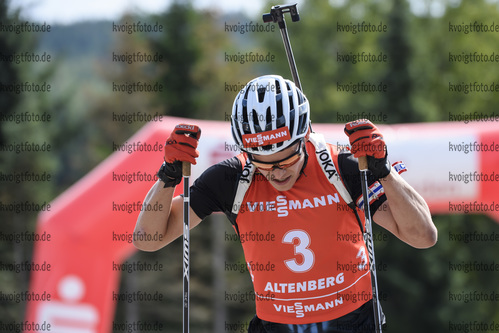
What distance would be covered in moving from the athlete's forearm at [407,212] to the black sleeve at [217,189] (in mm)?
878

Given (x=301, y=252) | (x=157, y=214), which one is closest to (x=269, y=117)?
(x=301, y=252)

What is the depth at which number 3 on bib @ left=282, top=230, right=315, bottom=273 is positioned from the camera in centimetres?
362

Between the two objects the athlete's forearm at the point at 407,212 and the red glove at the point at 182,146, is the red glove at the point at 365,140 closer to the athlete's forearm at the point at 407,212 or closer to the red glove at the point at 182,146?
the athlete's forearm at the point at 407,212

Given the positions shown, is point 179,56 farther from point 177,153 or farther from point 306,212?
point 306,212

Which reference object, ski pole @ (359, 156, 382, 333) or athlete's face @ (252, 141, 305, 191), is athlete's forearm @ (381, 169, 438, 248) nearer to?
ski pole @ (359, 156, 382, 333)

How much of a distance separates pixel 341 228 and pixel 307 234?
19cm

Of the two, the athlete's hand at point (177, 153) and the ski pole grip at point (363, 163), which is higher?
the athlete's hand at point (177, 153)

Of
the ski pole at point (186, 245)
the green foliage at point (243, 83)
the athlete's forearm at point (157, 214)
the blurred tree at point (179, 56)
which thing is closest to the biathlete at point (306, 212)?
the ski pole at point (186, 245)

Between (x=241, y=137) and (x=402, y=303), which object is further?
(x=402, y=303)

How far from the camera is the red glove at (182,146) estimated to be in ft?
12.6

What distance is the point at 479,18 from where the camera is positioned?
2850 cm

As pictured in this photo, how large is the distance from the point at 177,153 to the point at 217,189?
0.32 meters

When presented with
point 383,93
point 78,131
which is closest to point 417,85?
point 383,93

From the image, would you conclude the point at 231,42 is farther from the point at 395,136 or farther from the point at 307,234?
the point at 307,234
